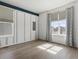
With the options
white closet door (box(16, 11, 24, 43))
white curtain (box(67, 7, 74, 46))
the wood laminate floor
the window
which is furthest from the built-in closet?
white curtain (box(67, 7, 74, 46))

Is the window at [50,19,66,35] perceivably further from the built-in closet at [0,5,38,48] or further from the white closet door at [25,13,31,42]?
the white closet door at [25,13,31,42]

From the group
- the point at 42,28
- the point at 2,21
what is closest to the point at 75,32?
the point at 42,28

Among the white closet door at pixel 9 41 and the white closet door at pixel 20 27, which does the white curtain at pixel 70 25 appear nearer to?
the white closet door at pixel 20 27

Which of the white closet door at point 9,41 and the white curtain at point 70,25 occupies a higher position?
the white curtain at point 70,25

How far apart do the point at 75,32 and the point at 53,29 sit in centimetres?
168

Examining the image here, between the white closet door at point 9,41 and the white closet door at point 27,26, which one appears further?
the white closet door at point 27,26

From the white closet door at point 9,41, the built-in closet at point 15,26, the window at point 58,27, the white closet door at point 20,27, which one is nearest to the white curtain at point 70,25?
the window at point 58,27

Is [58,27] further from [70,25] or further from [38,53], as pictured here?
[38,53]

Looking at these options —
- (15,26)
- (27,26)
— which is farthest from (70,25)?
(15,26)

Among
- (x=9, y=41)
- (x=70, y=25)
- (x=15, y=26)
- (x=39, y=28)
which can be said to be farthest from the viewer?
(x=39, y=28)

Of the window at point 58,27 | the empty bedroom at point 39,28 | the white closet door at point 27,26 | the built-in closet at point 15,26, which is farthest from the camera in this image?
the white closet door at point 27,26

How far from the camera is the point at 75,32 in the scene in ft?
12.1

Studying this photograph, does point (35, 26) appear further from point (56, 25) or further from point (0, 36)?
point (0, 36)

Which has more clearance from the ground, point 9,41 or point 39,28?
point 39,28
